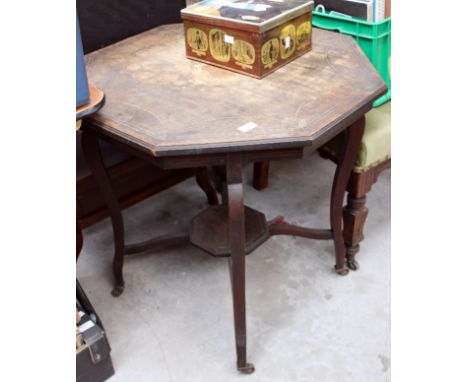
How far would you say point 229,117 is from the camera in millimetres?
1296

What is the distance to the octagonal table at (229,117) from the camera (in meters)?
1.24

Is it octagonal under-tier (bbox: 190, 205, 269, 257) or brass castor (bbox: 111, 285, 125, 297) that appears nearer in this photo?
octagonal under-tier (bbox: 190, 205, 269, 257)

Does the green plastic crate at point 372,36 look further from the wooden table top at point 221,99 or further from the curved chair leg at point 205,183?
the curved chair leg at point 205,183

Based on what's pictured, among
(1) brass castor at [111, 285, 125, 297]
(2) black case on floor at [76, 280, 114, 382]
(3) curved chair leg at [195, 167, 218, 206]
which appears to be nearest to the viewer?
(2) black case on floor at [76, 280, 114, 382]

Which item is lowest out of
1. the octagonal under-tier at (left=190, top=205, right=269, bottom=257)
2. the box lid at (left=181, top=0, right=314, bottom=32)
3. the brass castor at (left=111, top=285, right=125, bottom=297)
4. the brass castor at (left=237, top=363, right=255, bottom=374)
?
the brass castor at (left=237, top=363, right=255, bottom=374)

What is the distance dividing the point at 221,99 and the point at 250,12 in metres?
0.27

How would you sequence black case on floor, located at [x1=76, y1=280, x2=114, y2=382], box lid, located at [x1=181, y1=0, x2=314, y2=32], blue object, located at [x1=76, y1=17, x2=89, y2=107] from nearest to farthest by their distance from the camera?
blue object, located at [x1=76, y1=17, x2=89, y2=107] → box lid, located at [x1=181, y1=0, x2=314, y2=32] → black case on floor, located at [x1=76, y1=280, x2=114, y2=382]

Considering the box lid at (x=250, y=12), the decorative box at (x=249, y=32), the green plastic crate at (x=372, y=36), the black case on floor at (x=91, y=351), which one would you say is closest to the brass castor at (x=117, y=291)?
the black case on floor at (x=91, y=351)

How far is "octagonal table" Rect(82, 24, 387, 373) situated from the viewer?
1.24 metres

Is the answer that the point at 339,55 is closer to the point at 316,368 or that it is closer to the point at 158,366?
the point at 316,368

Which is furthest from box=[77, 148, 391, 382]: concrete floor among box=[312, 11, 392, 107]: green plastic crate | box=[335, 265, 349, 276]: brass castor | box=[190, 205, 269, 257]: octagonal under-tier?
box=[312, 11, 392, 107]: green plastic crate

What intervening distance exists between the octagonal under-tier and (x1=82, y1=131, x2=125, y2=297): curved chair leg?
248 millimetres

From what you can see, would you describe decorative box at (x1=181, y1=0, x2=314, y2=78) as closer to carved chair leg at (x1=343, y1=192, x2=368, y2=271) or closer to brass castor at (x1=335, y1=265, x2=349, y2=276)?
carved chair leg at (x1=343, y1=192, x2=368, y2=271)

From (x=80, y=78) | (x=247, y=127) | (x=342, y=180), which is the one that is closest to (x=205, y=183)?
(x=342, y=180)
